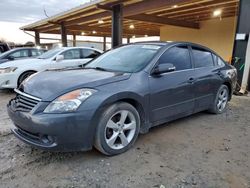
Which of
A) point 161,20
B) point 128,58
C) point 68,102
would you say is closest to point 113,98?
point 68,102

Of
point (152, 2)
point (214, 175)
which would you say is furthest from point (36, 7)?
point (214, 175)

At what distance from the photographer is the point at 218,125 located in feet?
13.7

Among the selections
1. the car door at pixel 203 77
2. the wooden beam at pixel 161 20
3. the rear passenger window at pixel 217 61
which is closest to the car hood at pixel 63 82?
the car door at pixel 203 77

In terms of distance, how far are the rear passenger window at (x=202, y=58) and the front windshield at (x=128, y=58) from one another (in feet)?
2.95

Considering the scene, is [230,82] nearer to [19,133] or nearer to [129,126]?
[129,126]

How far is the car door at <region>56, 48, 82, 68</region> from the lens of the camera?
7.53m

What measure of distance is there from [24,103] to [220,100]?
12.6ft

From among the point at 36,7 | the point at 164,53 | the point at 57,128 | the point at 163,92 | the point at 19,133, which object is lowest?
the point at 19,133

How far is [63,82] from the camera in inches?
111

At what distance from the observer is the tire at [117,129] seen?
2.74 m

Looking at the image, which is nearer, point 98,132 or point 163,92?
point 98,132

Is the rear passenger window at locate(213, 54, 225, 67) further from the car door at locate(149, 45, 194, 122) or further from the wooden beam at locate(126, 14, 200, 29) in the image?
the wooden beam at locate(126, 14, 200, 29)

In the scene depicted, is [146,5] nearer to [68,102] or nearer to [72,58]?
[72,58]

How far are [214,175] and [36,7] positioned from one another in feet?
71.1
